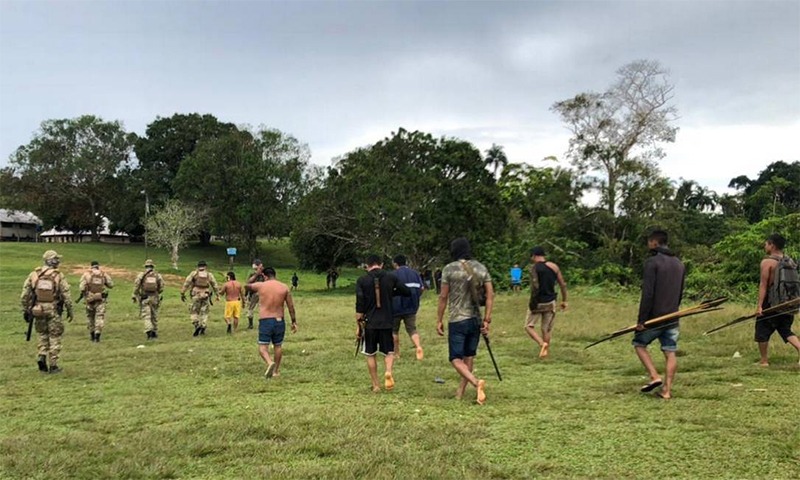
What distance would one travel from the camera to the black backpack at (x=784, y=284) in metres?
8.29

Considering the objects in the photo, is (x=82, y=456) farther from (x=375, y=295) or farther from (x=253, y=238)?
(x=253, y=238)

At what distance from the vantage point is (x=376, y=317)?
7844 millimetres

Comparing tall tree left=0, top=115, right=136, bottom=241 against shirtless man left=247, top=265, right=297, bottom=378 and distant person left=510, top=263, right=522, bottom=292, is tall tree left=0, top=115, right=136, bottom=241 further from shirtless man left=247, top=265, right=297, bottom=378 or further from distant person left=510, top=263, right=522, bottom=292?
shirtless man left=247, top=265, right=297, bottom=378

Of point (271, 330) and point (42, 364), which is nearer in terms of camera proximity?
point (271, 330)

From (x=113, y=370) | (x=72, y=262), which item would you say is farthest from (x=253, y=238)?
(x=113, y=370)

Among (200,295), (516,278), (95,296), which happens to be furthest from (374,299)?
(516,278)

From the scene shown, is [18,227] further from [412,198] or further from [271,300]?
[271,300]

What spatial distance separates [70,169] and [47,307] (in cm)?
6127

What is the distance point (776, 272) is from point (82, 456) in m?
8.80

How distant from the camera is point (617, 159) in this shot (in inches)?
1375

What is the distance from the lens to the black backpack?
326 inches

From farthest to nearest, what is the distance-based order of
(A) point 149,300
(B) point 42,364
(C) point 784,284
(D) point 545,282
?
(A) point 149,300
(D) point 545,282
(B) point 42,364
(C) point 784,284

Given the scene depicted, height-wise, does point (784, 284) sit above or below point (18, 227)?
below

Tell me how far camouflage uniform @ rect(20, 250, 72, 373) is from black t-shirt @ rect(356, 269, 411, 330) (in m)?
5.44
